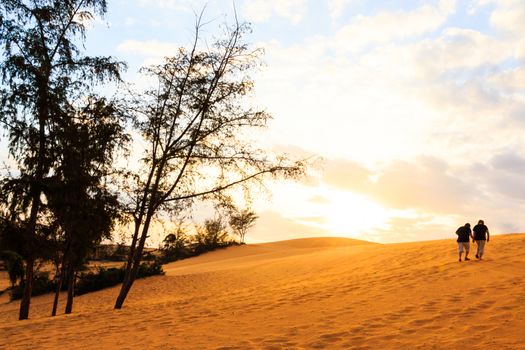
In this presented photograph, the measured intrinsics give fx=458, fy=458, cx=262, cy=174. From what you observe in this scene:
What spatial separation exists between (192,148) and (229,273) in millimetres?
17239

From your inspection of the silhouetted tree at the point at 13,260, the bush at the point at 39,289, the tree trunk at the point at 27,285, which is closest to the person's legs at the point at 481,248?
the tree trunk at the point at 27,285

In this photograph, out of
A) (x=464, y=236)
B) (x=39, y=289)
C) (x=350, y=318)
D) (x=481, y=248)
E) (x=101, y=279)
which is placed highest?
(x=464, y=236)

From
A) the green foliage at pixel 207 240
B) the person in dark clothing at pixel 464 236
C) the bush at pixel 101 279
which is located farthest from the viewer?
the green foliage at pixel 207 240

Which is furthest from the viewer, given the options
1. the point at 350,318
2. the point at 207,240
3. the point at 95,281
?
the point at 207,240

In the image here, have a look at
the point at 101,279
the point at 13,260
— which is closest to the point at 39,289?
the point at 101,279

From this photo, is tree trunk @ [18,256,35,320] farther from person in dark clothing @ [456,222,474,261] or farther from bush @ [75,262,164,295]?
person in dark clothing @ [456,222,474,261]

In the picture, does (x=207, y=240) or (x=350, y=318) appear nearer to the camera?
(x=350, y=318)

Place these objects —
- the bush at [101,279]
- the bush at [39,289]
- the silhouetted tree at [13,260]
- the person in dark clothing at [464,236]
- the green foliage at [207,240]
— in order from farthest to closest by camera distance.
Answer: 1. the green foliage at [207,240]
2. the bush at [39,289]
3. the bush at [101,279]
4. the person in dark clothing at [464,236]
5. the silhouetted tree at [13,260]

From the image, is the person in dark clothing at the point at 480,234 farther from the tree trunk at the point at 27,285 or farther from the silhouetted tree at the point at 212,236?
the silhouetted tree at the point at 212,236

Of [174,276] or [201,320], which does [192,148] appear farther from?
[174,276]

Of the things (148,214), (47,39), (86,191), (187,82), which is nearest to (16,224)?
(86,191)

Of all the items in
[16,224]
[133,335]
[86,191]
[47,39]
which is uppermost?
[47,39]

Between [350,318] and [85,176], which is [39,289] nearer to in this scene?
[85,176]

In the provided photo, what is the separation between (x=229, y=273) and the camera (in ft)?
106
